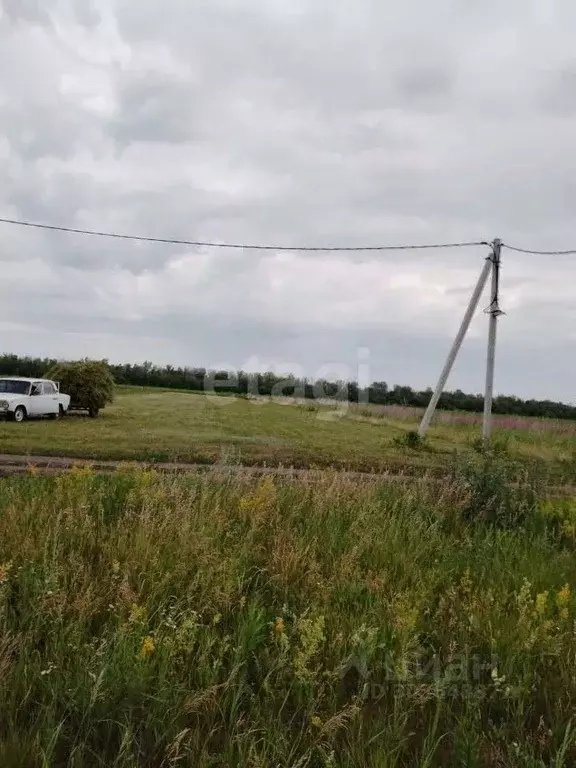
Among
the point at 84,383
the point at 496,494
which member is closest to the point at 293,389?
the point at 84,383

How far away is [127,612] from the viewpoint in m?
4.04

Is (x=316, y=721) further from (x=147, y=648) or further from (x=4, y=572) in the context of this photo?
(x=4, y=572)

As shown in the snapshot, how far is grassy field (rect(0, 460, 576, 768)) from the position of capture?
2996 mm

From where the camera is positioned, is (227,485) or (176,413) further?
(176,413)

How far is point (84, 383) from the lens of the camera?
2553cm

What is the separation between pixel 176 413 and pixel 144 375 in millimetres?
11959

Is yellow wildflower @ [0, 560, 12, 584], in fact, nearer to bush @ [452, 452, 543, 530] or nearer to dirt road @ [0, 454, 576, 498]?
bush @ [452, 452, 543, 530]

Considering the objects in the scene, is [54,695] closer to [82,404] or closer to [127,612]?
[127,612]

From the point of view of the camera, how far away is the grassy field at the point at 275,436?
533 inches

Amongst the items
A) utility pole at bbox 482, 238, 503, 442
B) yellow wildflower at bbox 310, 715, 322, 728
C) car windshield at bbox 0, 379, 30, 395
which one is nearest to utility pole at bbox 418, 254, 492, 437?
utility pole at bbox 482, 238, 503, 442

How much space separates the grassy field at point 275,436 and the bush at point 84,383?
804 mm

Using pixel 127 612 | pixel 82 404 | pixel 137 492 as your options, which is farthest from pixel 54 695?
pixel 82 404

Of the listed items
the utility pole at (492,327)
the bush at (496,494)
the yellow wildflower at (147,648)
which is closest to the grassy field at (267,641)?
the yellow wildflower at (147,648)

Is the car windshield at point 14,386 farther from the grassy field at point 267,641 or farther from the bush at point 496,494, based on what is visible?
the bush at point 496,494
